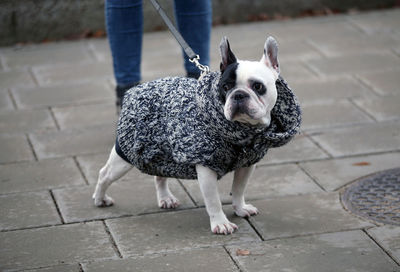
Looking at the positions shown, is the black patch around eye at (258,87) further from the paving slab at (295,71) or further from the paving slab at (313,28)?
the paving slab at (313,28)

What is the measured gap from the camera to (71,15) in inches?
315

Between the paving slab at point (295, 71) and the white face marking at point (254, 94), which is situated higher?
the white face marking at point (254, 94)

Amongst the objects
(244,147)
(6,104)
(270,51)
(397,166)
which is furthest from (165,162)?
(6,104)

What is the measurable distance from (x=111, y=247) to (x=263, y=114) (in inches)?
44.2

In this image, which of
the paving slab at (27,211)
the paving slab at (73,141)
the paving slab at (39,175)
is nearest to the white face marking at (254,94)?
the paving slab at (27,211)

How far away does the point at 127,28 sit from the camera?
17.4 ft

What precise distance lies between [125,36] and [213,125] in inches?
66.9

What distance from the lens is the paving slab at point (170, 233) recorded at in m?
4.07

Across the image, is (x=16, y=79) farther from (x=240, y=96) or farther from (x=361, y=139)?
(x=240, y=96)

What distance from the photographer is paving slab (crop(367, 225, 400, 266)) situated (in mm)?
3902

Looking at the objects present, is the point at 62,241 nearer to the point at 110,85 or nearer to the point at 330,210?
the point at 330,210

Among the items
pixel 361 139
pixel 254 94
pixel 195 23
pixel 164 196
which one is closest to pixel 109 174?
pixel 164 196

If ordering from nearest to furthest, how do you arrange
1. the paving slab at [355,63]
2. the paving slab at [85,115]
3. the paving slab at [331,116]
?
the paving slab at [331,116], the paving slab at [85,115], the paving slab at [355,63]

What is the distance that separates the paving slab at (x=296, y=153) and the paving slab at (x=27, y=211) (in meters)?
1.49
